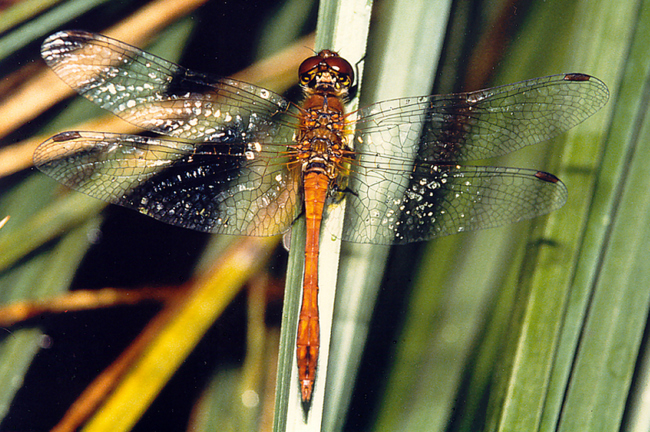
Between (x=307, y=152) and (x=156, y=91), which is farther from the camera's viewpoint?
(x=307, y=152)

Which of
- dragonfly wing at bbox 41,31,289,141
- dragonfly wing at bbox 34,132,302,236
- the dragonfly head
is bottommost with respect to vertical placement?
dragonfly wing at bbox 34,132,302,236

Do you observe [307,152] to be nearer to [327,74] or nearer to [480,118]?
[327,74]

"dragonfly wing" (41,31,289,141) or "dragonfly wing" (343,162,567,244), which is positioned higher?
"dragonfly wing" (41,31,289,141)

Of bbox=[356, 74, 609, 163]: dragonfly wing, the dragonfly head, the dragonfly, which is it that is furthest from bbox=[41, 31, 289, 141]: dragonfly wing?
bbox=[356, 74, 609, 163]: dragonfly wing

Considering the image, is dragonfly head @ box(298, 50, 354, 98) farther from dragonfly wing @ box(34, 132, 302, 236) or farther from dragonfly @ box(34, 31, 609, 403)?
dragonfly wing @ box(34, 132, 302, 236)

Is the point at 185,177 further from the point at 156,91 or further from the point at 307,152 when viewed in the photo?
the point at 307,152

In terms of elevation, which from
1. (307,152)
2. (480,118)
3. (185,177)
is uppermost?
(480,118)

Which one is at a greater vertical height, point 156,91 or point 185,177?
point 156,91

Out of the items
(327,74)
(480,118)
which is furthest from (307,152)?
(480,118)
